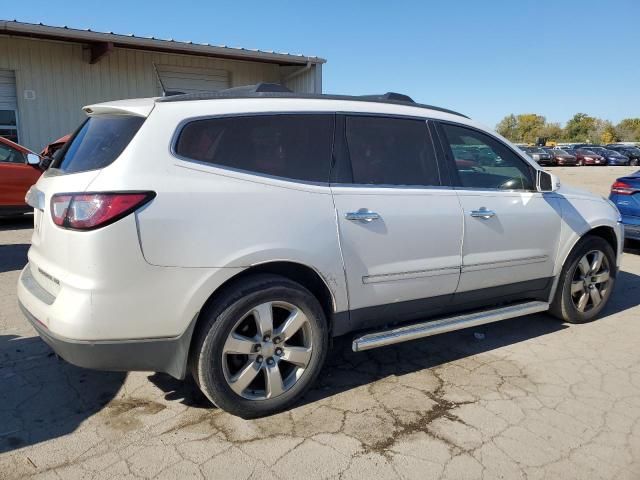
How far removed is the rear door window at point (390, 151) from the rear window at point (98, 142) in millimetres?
1329

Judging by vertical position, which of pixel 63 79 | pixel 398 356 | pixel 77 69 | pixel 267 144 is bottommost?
pixel 398 356

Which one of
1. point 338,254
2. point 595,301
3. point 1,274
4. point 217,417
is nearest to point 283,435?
point 217,417

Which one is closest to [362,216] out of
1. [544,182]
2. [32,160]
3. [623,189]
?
[544,182]

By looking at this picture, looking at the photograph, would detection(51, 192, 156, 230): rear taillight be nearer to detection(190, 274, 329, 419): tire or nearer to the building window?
detection(190, 274, 329, 419): tire

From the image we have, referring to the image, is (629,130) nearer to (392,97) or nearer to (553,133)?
(553,133)

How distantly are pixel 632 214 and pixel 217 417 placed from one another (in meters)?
7.00

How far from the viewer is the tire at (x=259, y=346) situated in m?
2.80

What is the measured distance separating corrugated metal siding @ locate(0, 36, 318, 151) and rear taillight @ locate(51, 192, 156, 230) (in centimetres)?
1162

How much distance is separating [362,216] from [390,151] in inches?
23.8

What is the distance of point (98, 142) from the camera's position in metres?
2.96

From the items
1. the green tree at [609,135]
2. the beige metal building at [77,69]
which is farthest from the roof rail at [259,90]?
the green tree at [609,135]

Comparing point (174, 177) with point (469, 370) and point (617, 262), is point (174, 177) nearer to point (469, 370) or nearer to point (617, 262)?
point (469, 370)

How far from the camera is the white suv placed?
260 centimetres

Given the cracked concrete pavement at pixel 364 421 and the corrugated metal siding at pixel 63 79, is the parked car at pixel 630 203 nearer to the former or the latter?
the cracked concrete pavement at pixel 364 421
